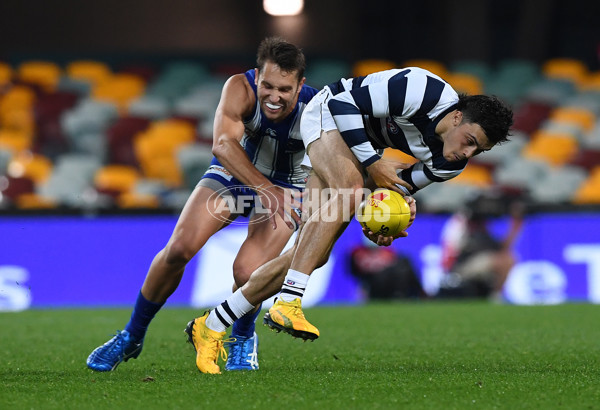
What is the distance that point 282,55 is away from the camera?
472cm

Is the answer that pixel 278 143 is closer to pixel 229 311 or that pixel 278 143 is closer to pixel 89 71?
pixel 229 311

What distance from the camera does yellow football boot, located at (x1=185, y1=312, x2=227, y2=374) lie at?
14.6 ft

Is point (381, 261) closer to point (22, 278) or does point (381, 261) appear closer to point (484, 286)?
point (484, 286)

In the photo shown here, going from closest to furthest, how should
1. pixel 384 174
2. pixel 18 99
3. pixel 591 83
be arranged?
pixel 384 174 → pixel 18 99 → pixel 591 83

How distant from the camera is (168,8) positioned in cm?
1549

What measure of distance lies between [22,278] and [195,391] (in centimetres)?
636

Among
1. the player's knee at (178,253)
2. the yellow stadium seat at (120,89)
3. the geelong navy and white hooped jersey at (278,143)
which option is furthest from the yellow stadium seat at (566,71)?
the player's knee at (178,253)

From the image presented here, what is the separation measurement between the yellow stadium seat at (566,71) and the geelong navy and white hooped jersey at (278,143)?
34.7 feet

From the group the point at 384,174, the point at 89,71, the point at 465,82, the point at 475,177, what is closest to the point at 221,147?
the point at 384,174

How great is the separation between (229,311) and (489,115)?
1583 millimetres

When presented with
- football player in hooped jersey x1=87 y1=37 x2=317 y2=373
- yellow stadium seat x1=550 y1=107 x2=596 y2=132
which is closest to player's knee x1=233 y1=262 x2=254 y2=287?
football player in hooped jersey x1=87 y1=37 x2=317 y2=373

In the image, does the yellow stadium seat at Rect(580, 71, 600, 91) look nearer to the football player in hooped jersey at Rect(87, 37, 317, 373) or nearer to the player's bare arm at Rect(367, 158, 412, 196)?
the football player in hooped jersey at Rect(87, 37, 317, 373)

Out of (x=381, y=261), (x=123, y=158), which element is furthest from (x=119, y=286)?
(x=123, y=158)

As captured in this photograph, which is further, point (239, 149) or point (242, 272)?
point (242, 272)
